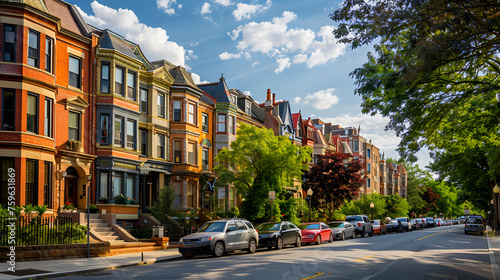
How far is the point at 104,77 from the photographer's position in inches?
1115

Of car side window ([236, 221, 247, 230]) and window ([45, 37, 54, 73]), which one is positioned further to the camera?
window ([45, 37, 54, 73])

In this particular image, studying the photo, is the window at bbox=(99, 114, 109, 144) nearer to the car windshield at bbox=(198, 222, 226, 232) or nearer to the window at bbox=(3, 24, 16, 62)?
the window at bbox=(3, 24, 16, 62)

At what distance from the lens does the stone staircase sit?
2125 centimetres

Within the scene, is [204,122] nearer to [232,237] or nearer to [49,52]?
[49,52]

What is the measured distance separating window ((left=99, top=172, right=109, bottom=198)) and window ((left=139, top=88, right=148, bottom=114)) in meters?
6.31

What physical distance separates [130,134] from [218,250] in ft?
44.5

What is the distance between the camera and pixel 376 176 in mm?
87938

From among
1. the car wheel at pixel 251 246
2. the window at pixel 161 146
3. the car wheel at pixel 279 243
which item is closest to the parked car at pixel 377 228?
the car wheel at pixel 279 243

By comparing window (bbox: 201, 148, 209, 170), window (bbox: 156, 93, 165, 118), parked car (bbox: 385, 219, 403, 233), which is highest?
window (bbox: 156, 93, 165, 118)

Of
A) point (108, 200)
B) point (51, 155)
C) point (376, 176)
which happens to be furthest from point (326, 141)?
point (51, 155)

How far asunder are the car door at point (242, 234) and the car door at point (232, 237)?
17 centimetres

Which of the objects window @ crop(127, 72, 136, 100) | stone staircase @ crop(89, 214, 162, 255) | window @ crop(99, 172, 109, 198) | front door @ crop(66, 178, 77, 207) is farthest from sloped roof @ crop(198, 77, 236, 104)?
stone staircase @ crop(89, 214, 162, 255)

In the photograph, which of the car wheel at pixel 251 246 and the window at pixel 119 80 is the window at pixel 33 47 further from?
the car wheel at pixel 251 246

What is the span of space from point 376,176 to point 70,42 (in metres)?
71.5
